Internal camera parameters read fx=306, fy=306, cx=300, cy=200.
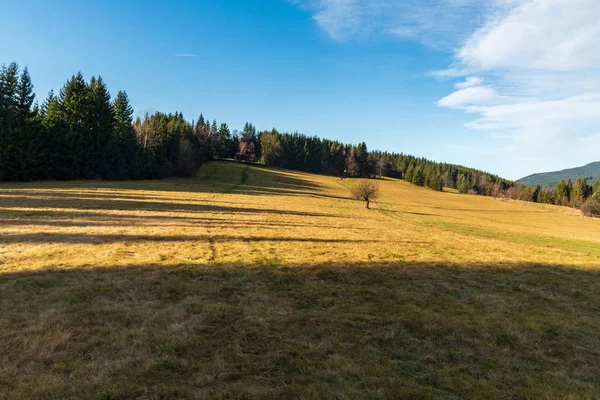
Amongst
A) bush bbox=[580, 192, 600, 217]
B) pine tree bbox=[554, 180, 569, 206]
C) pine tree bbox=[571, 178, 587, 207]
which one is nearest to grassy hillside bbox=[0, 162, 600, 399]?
bush bbox=[580, 192, 600, 217]

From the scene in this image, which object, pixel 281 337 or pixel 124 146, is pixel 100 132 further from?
pixel 281 337

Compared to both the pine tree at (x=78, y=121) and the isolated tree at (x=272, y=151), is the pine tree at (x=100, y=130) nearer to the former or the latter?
the pine tree at (x=78, y=121)

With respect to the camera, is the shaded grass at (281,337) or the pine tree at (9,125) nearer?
the shaded grass at (281,337)

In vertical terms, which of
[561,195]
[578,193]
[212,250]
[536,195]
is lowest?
[212,250]

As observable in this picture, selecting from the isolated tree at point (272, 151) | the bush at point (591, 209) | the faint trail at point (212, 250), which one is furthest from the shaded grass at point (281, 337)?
the isolated tree at point (272, 151)

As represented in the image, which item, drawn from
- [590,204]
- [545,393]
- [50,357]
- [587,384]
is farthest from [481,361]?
[590,204]

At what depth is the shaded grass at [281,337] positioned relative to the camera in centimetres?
461

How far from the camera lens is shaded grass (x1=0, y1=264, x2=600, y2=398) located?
461 cm

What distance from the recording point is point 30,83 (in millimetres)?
43219

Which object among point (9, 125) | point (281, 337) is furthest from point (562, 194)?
point (9, 125)

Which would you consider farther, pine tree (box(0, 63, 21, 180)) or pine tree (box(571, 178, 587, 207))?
pine tree (box(571, 178, 587, 207))

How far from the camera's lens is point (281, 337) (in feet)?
20.3

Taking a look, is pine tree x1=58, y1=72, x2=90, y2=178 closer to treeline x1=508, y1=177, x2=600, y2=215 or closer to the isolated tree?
the isolated tree

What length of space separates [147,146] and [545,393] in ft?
240
